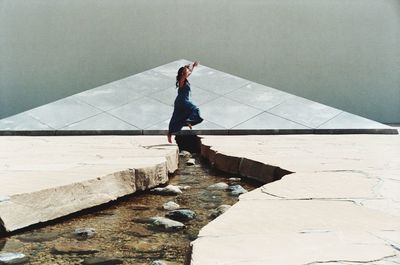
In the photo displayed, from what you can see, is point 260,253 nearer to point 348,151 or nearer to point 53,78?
point 348,151

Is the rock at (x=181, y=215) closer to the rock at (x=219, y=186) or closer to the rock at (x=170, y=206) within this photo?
the rock at (x=170, y=206)

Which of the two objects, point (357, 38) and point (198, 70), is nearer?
point (198, 70)

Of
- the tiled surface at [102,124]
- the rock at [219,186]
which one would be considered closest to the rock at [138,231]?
the rock at [219,186]

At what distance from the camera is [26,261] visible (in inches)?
61.1

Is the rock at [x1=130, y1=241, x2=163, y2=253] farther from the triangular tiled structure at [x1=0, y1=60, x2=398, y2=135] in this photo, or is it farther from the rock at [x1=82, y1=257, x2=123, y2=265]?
the triangular tiled structure at [x1=0, y1=60, x2=398, y2=135]

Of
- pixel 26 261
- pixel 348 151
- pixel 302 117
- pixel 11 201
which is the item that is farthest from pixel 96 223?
pixel 302 117

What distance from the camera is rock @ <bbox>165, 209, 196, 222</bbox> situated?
6.57 ft

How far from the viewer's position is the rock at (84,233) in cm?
180

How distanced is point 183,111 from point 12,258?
2829 millimetres

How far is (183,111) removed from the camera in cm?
432

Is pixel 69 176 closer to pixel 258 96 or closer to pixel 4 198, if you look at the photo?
pixel 4 198

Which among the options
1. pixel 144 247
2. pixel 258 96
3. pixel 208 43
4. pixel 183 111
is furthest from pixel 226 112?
pixel 144 247

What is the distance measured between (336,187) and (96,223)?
0.92 m

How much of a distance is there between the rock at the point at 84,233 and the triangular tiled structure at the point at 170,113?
3212 mm
